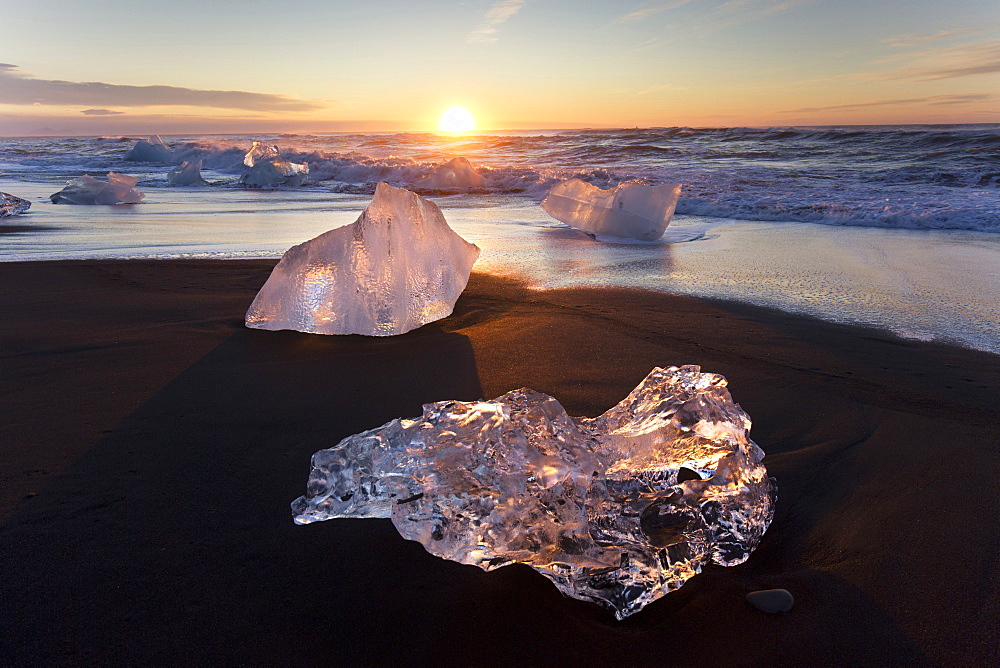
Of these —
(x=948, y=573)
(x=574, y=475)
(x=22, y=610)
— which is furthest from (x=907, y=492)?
(x=22, y=610)

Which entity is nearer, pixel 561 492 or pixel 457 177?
pixel 561 492

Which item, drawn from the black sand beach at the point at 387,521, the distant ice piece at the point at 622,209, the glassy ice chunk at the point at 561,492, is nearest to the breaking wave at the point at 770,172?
the distant ice piece at the point at 622,209

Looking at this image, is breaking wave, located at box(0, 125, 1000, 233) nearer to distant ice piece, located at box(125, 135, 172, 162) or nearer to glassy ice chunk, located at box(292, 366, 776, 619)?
distant ice piece, located at box(125, 135, 172, 162)

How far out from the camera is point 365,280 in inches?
123

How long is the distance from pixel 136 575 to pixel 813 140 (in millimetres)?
23621

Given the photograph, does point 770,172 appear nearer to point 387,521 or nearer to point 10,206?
point 10,206

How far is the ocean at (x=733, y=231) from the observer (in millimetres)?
4047

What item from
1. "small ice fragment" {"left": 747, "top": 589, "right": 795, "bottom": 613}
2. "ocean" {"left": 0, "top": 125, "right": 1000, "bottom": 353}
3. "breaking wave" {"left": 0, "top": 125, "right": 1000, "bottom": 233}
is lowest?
"small ice fragment" {"left": 747, "top": 589, "right": 795, "bottom": 613}

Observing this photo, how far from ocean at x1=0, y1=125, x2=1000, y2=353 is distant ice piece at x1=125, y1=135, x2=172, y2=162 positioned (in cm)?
886

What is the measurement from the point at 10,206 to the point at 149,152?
18.8 meters

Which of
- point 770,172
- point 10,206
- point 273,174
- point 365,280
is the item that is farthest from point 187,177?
point 365,280

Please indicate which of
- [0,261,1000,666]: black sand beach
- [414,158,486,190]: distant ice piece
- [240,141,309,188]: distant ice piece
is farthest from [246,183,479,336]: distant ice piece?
[240,141,309,188]: distant ice piece

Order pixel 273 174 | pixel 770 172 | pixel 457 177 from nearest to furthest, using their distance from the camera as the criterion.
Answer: pixel 770 172
pixel 457 177
pixel 273 174

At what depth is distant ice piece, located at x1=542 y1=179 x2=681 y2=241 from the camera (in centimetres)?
627
